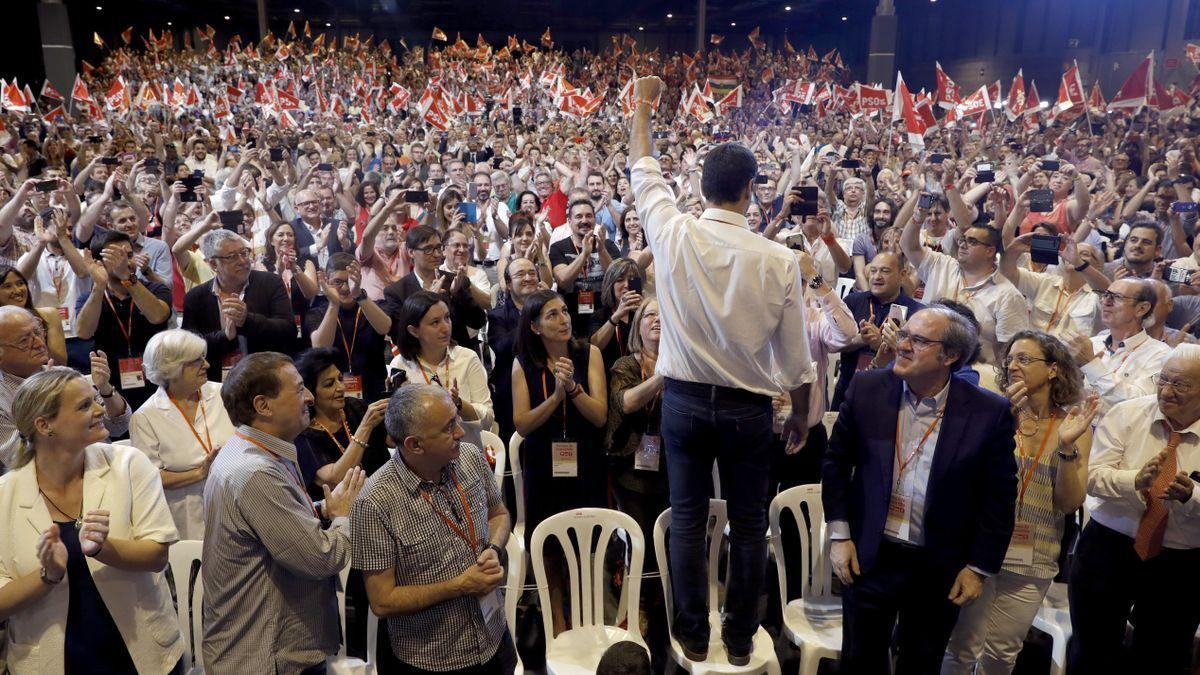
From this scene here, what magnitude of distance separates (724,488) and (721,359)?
0.51m


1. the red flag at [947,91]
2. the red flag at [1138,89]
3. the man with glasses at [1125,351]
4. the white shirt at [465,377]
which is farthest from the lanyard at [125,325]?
the red flag at [947,91]

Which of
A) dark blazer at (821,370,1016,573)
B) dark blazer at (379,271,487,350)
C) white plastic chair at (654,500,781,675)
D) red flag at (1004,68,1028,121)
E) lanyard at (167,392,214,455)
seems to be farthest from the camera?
red flag at (1004,68,1028,121)

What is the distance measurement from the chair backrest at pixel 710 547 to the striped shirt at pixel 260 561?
1258mm

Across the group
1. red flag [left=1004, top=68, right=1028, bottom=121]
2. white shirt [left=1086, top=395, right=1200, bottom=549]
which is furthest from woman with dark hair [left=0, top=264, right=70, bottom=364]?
red flag [left=1004, top=68, right=1028, bottom=121]

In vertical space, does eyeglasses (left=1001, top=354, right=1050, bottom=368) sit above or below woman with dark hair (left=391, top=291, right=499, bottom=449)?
above

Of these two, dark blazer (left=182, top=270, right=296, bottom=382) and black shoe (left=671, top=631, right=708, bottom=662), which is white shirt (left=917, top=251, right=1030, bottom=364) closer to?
black shoe (left=671, top=631, right=708, bottom=662)

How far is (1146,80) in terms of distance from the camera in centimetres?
995

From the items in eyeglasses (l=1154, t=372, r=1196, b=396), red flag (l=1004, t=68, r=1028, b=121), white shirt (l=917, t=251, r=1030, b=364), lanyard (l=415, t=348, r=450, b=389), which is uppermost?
red flag (l=1004, t=68, r=1028, b=121)

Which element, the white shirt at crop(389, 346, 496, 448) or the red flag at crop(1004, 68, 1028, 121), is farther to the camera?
the red flag at crop(1004, 68, 1028, 121)

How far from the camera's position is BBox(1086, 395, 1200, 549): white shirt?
260 cm

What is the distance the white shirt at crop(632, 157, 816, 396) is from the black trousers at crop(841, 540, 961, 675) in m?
0.67

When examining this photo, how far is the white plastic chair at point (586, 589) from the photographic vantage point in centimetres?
280

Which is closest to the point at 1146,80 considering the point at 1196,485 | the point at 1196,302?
the point at 1196,302

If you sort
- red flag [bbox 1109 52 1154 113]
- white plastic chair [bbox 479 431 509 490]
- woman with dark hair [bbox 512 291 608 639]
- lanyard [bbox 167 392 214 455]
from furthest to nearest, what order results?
red flag [bbox 1109 52 1154 113] → white plastic chair [bbox 479 431 509 490] → woman with dark hair [bbox 512 291 608 639] → lanyard [bbox 167 392 214 455]
